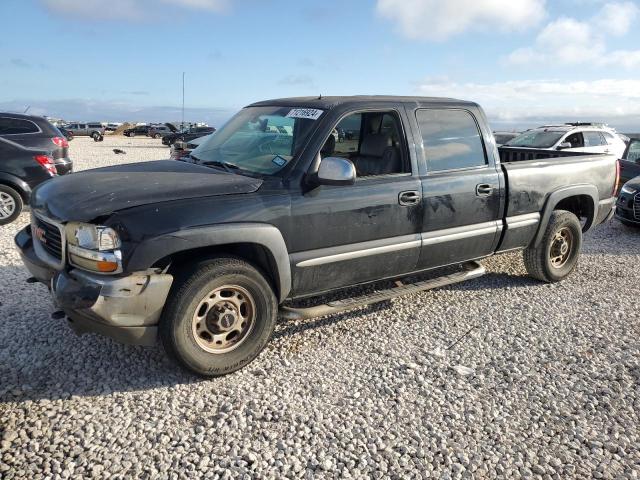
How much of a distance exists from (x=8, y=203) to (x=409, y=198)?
21.8 feet

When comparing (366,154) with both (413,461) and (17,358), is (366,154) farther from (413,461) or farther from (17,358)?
(17,358)

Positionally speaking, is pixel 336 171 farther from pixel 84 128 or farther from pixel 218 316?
pixel 84 128

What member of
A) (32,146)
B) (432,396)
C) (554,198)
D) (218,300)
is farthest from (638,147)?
(32,146)

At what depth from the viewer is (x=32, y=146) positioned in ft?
27.3

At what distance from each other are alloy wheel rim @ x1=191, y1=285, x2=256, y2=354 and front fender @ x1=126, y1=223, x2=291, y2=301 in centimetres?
28

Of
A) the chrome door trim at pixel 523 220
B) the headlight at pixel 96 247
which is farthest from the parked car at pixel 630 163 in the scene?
the headlight at pixel 96 247

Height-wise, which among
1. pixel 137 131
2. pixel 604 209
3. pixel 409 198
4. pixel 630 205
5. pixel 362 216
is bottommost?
pixel 137 131

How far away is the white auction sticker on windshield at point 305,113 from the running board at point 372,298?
1438mm

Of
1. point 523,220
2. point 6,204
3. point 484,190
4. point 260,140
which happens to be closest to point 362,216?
point 260,140

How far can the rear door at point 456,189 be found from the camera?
14.1 ft

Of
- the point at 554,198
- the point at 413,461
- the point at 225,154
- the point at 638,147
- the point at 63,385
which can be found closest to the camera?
the point at 413,461

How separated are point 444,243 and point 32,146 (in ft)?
23.4

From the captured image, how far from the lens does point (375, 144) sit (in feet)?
14.4

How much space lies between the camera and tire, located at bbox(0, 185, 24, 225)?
780 cm
